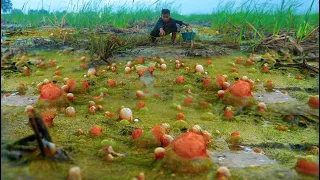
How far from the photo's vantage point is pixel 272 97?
4.95 m

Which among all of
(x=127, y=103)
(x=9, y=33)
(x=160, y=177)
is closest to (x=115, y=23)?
(x=9, y=33)

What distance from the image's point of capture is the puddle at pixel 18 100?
4461mm

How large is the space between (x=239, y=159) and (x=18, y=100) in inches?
121

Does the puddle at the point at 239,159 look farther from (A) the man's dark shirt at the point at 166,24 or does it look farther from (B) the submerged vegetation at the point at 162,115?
(A) the man's dark shirt at the point at 166,24

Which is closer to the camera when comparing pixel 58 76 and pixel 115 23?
pixel 58 76

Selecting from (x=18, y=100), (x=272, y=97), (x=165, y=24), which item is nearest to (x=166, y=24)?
(x=165, y=24)

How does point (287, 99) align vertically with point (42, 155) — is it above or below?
below

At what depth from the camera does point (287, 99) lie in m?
4.83

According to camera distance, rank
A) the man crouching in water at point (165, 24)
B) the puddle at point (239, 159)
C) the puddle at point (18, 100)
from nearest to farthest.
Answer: the puddle at point (239, 159) → the puddle at point (18, 100) → the man crouching in water at point (165, 24)

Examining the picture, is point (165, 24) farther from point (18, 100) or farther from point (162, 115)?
point (162, 115)

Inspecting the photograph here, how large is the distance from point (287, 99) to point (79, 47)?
18.2 feet

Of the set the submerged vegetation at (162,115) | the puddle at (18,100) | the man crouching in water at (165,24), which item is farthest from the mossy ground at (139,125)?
the man crouching in water at (165,24)

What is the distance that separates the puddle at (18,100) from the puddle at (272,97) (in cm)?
288

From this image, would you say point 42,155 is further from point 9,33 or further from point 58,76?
point 9,33
